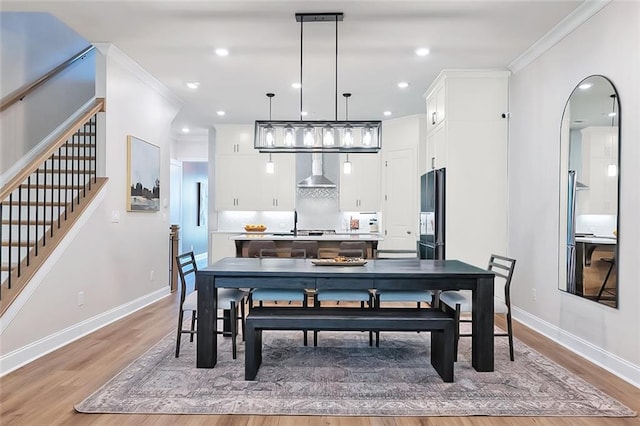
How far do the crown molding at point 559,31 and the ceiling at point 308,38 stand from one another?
0.06 meters

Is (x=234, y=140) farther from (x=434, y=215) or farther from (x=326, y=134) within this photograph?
(x=326, y=134)

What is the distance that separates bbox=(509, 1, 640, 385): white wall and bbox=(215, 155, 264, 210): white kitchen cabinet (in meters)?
4.83

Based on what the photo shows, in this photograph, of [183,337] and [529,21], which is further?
[183,337]

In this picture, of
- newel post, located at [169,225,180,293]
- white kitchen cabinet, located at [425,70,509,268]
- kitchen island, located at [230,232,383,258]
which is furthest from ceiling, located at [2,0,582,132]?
newel post, located at [169,225,180,293]

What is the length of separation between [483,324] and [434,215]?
2187 millimetres

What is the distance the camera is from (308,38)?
13.6ft

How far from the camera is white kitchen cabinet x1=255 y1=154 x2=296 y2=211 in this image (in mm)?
8227

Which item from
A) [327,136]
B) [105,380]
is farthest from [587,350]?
[105,380]

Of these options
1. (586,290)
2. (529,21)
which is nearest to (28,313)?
(586,290)

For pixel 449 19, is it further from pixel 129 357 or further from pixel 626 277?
pixel 129 357

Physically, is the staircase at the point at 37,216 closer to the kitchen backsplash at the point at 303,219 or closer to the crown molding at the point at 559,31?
the kitchen backsplash at the point at 303,219

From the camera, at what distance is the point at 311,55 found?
4.58m

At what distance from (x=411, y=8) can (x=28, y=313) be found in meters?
3.93

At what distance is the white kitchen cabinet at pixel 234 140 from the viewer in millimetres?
8172
